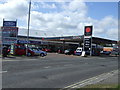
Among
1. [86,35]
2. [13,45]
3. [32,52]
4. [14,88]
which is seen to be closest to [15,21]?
[13,45]

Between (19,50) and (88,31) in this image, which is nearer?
(19,50)

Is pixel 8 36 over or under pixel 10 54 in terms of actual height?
over

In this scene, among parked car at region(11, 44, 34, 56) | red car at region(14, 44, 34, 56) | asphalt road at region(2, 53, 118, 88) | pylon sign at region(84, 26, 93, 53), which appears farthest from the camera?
pylon sign at region(84, 26, 93, 53)

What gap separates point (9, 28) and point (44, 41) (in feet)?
88.7

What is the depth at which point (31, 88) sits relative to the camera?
6.88 metres

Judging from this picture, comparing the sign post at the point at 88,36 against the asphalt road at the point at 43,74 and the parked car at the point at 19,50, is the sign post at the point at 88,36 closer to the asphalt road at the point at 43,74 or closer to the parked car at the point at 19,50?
the parked car at the point at 19,50

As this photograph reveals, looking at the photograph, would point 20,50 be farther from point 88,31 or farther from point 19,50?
point 88,31

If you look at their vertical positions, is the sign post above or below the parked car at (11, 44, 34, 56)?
above

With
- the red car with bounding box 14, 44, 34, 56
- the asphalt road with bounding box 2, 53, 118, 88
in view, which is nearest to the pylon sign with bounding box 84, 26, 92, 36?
the red car with bounding box 14, 44, 34, 56

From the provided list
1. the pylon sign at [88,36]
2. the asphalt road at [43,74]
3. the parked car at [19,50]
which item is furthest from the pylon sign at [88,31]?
the asphalt road at [43,74]

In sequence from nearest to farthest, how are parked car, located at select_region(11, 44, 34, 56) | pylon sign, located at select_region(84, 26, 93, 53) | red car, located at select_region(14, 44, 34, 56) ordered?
parked car, located at select_region(11, 44, 34, 56), red car, located at select_region(14, 44, 34, 56), pylon sign, located at select_region(84, 26, 93, 53)

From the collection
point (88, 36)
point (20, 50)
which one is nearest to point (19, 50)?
point (20, 50)

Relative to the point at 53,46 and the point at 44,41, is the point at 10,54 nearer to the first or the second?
the point at 44,41

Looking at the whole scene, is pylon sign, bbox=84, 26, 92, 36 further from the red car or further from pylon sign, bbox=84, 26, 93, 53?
the red car
